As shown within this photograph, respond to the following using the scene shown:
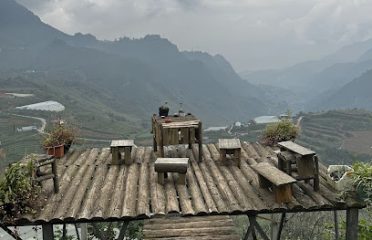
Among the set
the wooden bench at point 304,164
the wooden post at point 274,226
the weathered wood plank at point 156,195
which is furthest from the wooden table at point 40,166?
the wooden post at point 274,226

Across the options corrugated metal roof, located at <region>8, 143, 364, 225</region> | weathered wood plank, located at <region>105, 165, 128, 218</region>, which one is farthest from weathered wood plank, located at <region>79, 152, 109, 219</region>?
weathered wood plank, located at <region>105, 165, 128, 218</region>

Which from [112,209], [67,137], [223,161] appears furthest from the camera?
[67,137]

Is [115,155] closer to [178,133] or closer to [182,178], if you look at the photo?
[178,133]

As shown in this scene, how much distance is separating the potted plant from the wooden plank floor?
2.82 meters

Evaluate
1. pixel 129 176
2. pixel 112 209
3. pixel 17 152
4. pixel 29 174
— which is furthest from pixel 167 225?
pixel 17 152

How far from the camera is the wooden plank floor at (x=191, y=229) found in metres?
8.80

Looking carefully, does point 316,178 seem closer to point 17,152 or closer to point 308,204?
point 308,204

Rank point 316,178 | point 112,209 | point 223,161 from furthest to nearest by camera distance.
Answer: point 223,161 → point 316,178 → point 112,209

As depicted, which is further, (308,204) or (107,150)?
(107,150)

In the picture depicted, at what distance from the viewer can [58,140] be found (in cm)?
1030

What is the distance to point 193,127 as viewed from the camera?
972cm

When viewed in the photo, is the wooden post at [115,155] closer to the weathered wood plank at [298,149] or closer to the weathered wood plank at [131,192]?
the weathered wood plank at [131,192]

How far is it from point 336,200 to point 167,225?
13.3 feet

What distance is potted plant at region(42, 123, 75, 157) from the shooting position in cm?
1016
